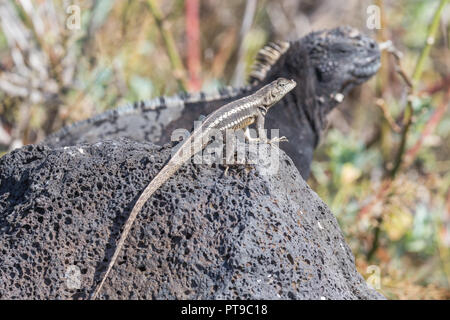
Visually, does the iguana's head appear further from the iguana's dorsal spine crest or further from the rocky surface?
the rocky surface

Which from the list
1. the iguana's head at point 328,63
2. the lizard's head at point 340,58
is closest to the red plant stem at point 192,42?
the iguana's head at point 328,63

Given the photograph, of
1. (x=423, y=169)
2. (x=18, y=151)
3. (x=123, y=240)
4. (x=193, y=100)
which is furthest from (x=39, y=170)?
(x=423, y=169)

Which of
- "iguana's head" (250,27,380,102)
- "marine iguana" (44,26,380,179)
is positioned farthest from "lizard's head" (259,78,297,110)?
"iguana's head" (250,27,380,102)

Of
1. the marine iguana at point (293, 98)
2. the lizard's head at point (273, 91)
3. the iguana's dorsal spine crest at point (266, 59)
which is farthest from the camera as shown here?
the iguana's dorsal spine crest at point (266, 59)

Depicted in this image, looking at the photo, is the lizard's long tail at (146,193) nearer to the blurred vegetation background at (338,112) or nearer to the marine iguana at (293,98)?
the marine iguana at (293,98)

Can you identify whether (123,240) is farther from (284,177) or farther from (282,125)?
(282,125)

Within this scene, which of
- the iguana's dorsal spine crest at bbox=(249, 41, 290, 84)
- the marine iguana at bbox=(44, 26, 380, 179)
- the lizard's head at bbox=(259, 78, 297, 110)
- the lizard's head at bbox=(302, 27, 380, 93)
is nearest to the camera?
the lizard's head at bbox=(259, 78, 297, 110)

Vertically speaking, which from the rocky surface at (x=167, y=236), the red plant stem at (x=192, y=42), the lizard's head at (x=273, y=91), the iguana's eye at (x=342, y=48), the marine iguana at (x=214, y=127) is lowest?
the rocky surface at (x=167, y=236)
